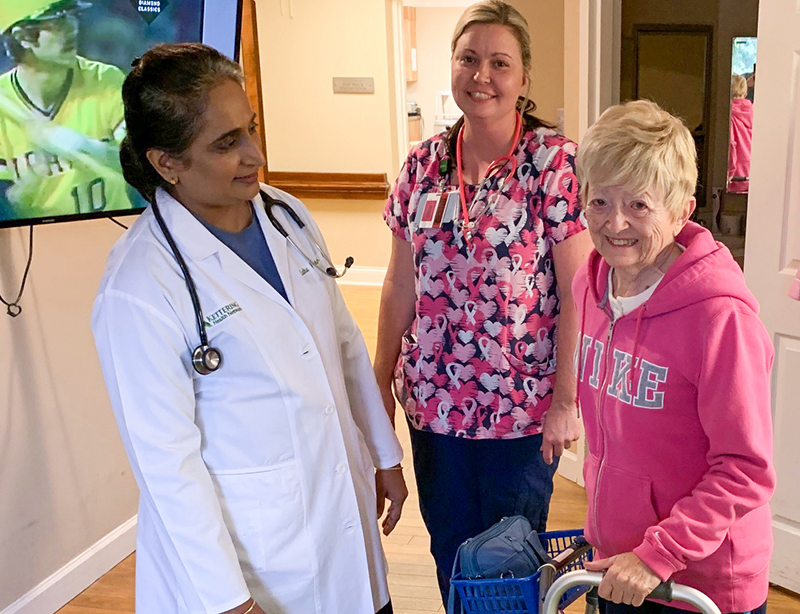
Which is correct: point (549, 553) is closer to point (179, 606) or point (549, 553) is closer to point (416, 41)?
point (179, 606)

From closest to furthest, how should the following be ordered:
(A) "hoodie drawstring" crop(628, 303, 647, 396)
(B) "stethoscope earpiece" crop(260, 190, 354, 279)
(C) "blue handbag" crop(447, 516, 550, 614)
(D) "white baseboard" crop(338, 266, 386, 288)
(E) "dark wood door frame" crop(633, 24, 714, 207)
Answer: (A) "hoodie drawstring" crop(628, 303, 647, 396) < (C) "blue handbag" crop(447, 516, 550, 614) < (B) "stethoscope earpiece" crop(260, 190, 354, 279) < (E) "dark wood door frame" crop(633, 24, 714, 207) < (D) "white baseboard" crop(338, 266, 386, 288)

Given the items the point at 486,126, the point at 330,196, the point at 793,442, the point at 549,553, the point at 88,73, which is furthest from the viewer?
the point at 330,196

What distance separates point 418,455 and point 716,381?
0.84 m

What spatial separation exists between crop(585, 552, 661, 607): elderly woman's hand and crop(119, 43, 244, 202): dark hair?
89 cm

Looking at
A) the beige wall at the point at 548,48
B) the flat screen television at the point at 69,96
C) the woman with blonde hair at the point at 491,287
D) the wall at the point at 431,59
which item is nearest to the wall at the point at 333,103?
the beige wall at the point at 548,48

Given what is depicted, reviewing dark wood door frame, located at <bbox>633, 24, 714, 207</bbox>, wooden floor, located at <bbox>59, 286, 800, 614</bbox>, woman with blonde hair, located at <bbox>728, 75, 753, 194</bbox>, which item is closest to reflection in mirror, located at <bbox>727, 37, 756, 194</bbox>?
woman with blonde hair, located at <bbox>728, 75, 753, 194</bbox>

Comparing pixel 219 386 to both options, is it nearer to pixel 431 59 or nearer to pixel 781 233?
pixel 781 233

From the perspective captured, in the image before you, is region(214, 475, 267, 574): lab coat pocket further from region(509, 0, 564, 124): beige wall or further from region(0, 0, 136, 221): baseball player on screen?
region(509, 0, 564, 124): beige wall

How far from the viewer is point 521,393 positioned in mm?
1725

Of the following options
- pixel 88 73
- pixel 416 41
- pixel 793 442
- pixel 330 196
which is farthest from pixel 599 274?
pixel 416 41

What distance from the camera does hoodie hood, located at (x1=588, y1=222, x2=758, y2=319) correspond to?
1169mm

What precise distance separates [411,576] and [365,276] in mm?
3955

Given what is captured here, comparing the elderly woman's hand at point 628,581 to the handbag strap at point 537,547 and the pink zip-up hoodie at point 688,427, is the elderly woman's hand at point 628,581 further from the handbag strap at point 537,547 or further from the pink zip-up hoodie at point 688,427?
the handbag strap at point 537,547

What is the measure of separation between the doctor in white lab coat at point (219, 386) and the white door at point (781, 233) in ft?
4.71
